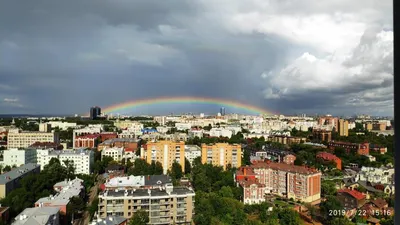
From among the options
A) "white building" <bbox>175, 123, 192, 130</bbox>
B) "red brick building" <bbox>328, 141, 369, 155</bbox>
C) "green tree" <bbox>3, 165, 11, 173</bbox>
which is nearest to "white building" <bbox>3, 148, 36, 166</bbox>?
"green tree" <bbox>3, 165, 11, 173</bbox>

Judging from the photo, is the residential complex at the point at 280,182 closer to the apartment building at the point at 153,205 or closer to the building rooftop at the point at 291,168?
the building rooftop at the point at 291,168

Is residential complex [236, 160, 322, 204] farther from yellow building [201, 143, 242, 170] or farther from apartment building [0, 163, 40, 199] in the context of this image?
apartment building [0, 163, 40, 199]

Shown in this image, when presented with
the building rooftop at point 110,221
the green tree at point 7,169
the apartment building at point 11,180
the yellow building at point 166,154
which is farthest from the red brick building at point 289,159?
the green tree at point 7,169

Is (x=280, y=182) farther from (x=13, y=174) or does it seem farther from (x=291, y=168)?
(x=13, y=174)

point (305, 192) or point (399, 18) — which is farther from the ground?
point (399, 18)

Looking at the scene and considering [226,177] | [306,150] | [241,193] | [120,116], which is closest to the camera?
[241,193]

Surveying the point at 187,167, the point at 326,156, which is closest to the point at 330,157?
the point at 326,156

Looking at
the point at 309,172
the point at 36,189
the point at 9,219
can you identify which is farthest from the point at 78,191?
the point at 309,172

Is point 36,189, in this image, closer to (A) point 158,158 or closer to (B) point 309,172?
(A) point 158,158
